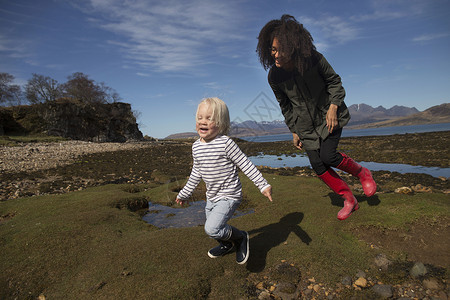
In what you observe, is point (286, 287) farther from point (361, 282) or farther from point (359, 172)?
point (359, 172)

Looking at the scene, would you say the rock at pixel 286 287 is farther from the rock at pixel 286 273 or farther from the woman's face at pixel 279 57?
the woman's face at pixel 279 57

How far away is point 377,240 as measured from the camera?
3740 mm

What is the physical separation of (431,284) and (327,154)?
205 centimetres

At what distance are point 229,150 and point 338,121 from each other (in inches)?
80.4

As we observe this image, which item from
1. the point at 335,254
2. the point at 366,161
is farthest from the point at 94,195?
the point at 366,161

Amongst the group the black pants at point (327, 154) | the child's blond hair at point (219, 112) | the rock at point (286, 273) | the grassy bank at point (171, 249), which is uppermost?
the child's blond hair at point (219, 112)

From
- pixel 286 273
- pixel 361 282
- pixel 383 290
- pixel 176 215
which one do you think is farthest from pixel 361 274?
pixel 176 215

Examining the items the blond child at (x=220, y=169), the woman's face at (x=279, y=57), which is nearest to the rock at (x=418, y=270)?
the blond child at (x=220, y=169)

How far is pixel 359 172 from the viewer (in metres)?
4.64

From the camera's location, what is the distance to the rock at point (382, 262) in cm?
323

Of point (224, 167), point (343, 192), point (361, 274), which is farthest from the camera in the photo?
point (343, 192)

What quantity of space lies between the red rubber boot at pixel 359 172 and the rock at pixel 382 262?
4.54 ft

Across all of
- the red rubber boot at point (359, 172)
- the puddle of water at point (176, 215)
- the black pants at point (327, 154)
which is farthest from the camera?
the puddle of water at point (176, 215)

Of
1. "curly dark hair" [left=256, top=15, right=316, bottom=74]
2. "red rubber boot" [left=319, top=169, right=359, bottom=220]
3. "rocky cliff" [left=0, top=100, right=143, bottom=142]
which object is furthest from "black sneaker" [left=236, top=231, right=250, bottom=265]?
"rocky cliff" [left=0, top=100, right=143, bottom=142]
